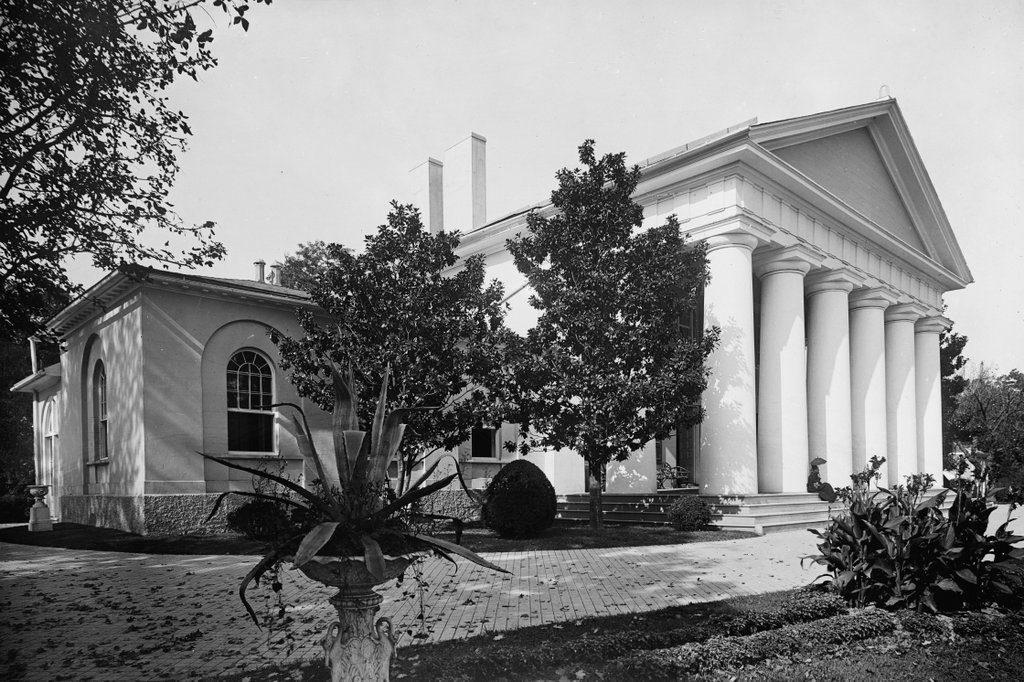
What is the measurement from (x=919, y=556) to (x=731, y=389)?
10.7 m

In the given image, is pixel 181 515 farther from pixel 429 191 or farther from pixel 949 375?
pixel 949 375

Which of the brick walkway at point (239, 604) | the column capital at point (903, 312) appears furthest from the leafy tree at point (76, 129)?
the column capital at point (903, 312)

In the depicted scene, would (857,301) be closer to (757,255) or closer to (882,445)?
(882,445)

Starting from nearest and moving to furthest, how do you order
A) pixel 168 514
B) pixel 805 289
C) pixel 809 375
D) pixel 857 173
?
pixel 168 514 → pixel 809 375 → pixel 805 289 → pixel 857 173

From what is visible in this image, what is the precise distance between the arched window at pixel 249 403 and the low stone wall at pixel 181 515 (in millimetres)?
1612

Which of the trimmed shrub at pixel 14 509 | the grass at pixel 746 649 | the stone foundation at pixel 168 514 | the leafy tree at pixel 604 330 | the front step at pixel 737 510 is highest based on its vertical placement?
the leafy tree at pixel 604 330

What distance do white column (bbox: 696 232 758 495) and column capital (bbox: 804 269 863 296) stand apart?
572 centimetres

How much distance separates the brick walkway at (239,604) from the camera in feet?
21.0

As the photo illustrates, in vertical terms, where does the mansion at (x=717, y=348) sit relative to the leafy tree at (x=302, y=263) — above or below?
below

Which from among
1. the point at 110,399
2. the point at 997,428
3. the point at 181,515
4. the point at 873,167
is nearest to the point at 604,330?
→ the point at 181,515

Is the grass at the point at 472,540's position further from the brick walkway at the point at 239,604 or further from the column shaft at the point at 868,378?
the column shaft at the point at 868,378

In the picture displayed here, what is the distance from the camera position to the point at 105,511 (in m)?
17.3

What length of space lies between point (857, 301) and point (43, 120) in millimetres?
24802

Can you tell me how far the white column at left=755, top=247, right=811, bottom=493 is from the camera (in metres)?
20.0
